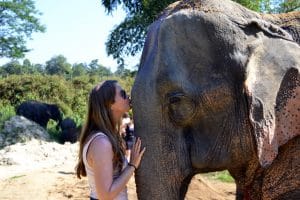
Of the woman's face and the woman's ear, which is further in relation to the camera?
the woman's face

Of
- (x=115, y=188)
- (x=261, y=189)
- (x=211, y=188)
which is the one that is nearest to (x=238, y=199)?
(x=261, y=189)

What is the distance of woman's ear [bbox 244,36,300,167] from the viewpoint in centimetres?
273

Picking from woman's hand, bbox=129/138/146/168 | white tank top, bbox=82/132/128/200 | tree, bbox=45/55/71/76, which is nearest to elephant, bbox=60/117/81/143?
white tank top, bbox=82/132/128/200

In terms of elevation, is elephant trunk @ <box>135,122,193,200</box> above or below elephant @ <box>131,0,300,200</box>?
below

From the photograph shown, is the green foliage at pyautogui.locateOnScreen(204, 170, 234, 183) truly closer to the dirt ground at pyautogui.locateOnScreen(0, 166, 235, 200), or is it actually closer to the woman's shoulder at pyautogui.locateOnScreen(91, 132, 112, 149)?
the dirt ground at pyautogui.locateOnScreen(0, 166, 235, 200)

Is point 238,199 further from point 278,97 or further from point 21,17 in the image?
point 21,17

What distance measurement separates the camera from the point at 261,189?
3.03 metres

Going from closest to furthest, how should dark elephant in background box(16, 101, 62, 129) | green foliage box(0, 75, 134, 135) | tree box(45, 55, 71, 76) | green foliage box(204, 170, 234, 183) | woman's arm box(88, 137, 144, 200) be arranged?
woman's arm box(88, 137, 144, 200) → green foliage box(204, 170, 234, 183) → dark elephant in background box(16, 101, 62, 129) → green foliage box(0, 75, 134, 135) → tree box(45, 55, 71, 76)

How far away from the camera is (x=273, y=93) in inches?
110

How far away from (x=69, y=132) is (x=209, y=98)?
15628 mm

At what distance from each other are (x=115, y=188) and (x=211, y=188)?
5.69 metres

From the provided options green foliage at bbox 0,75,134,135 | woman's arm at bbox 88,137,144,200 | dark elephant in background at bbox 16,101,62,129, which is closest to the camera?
woman's arm at bbox 88,137,144,200

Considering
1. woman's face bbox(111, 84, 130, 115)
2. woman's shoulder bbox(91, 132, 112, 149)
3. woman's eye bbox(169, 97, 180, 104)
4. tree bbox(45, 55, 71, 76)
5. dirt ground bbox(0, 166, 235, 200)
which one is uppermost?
woman's eye bbox(169, 97, 180, 104)

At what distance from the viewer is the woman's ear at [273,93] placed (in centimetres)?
273
